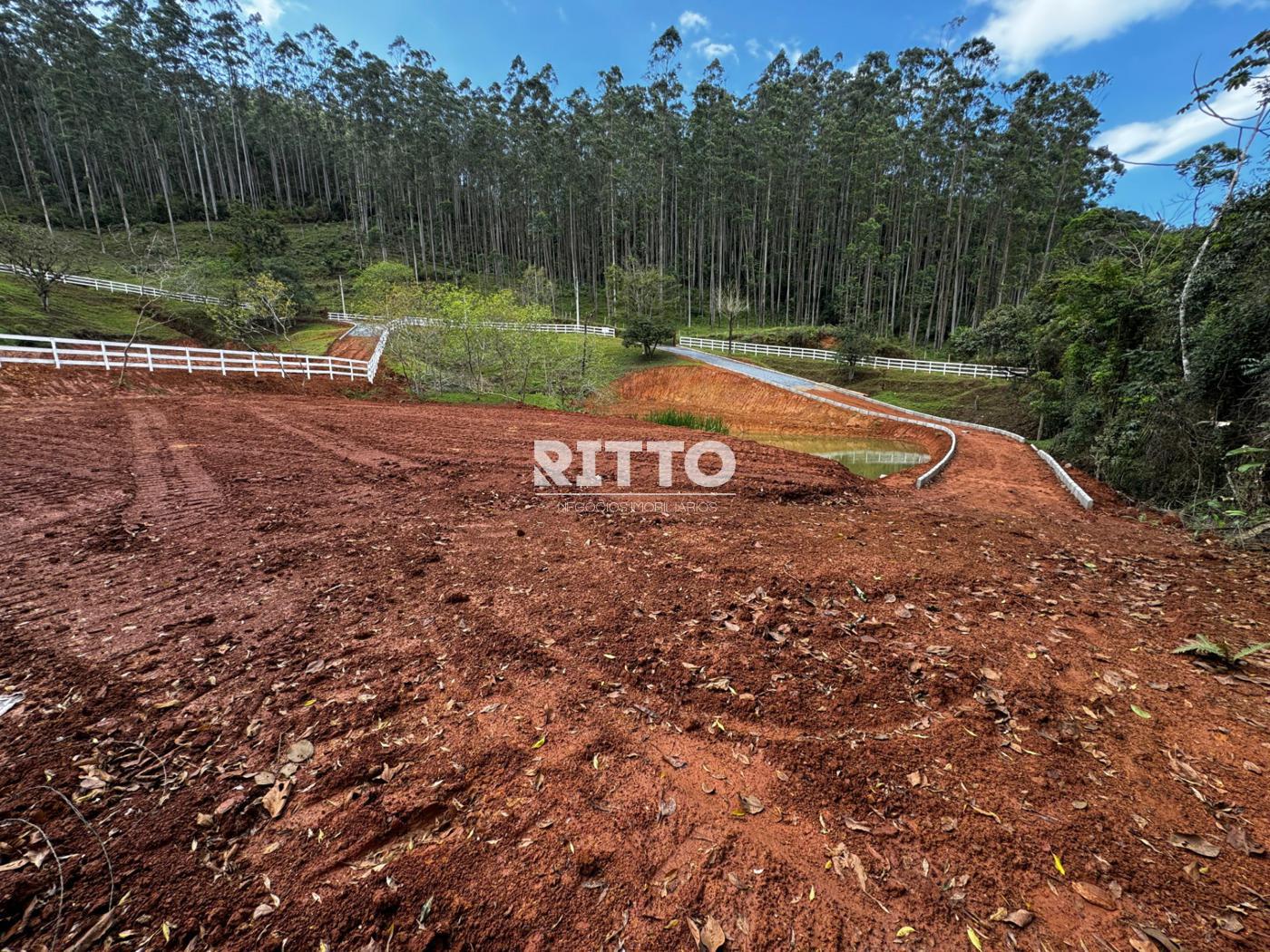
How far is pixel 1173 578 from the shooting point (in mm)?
4855

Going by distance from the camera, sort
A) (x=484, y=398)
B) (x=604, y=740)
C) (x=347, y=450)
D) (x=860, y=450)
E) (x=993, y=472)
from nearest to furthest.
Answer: (x=604, y=740)
(x=347, y=450)
(x=993, y=472)
(x=860, y=450)
(x=484, y=398)

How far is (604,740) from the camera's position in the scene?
2.60 m

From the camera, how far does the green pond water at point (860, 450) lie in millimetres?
14688

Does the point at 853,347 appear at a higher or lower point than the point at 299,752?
higher

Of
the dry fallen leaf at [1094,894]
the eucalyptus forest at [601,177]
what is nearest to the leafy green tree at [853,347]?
the eucalyptus forest at [601,177]

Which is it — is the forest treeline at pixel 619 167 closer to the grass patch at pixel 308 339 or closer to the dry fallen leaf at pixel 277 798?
the grass patch at pixel 308 339

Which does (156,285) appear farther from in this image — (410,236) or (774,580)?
(774,580)

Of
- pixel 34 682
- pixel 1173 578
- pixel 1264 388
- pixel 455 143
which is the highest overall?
pixel 455 143

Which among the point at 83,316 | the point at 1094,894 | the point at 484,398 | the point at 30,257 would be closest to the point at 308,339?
the point at 83,316

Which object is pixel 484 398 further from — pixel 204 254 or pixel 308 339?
pixel 204 254

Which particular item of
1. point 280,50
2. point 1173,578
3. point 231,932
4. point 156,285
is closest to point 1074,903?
point 231,932

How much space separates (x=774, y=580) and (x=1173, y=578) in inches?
164

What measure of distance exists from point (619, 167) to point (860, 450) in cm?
4125

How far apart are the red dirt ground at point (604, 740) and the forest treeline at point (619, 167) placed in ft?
121
